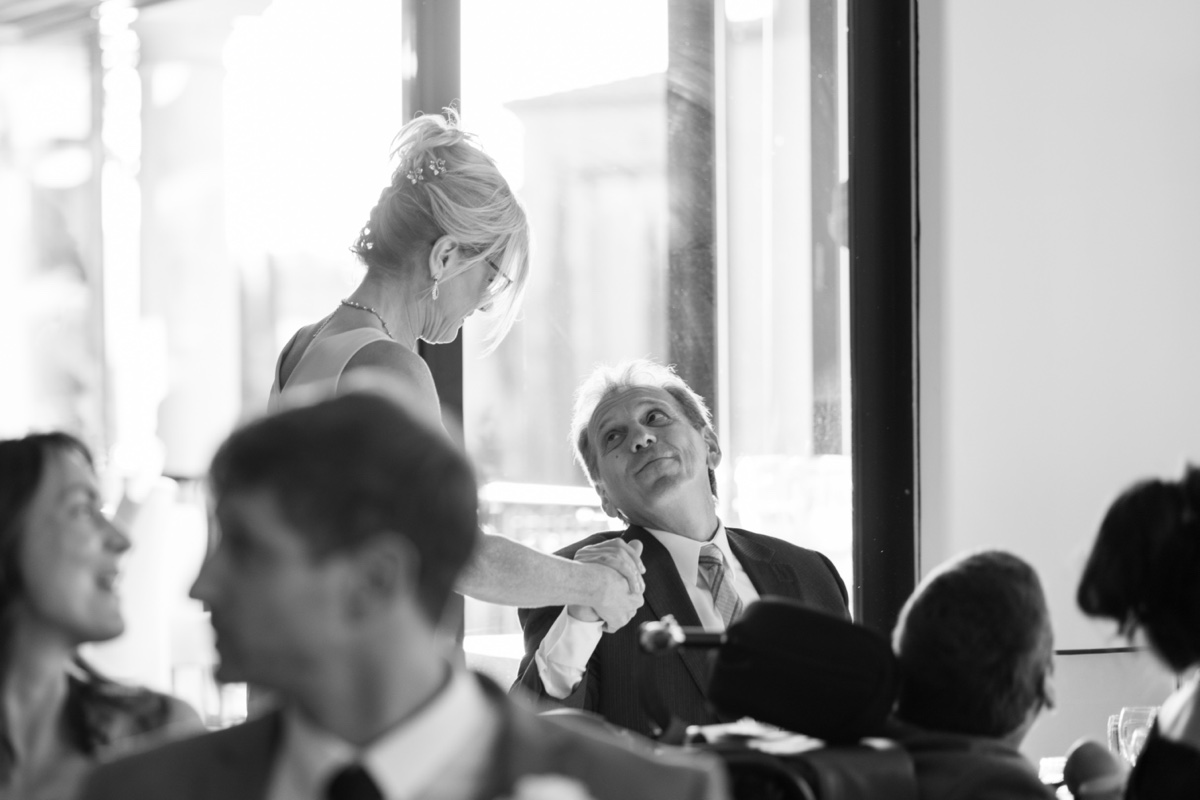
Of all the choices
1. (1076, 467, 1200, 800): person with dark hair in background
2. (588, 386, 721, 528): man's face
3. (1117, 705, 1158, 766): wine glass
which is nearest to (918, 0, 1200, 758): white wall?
(588, 386, 721, 528): man's face

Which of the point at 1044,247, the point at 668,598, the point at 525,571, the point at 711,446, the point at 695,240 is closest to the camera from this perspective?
the point at 525,571

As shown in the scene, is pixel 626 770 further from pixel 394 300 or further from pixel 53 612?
pixel 394 300

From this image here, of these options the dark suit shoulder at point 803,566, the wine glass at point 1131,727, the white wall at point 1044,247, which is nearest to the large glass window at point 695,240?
the white wall at point 1044,247

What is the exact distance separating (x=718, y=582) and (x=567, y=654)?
1.21ft

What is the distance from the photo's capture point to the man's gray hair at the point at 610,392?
115 inches

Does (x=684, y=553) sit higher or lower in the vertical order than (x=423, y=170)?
lower

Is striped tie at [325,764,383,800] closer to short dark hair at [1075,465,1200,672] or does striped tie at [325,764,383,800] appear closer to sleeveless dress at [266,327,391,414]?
short dark hair at [1075,465,1200,672]

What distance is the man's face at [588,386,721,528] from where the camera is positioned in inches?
109

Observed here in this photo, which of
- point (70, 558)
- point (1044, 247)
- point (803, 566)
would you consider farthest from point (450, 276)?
point (1044, 247)

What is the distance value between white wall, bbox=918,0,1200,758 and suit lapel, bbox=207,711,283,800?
115 inches

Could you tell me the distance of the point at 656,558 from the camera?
269 centimetres

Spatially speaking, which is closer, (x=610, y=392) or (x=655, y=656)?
(x=655, y=656)

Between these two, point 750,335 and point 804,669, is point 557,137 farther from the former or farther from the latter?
point 804,669

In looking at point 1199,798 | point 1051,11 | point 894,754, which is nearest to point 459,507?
point 894,754
